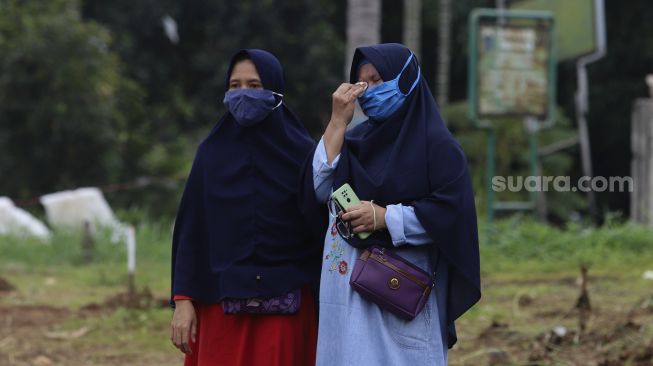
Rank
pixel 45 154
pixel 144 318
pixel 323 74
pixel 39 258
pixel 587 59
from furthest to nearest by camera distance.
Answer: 1. pixel 323 74
2. pixel 45 154
3. pixel 587 59
4. pixel 39 258
5. pixel 144 318

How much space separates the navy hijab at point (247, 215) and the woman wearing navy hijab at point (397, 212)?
13.1 inches

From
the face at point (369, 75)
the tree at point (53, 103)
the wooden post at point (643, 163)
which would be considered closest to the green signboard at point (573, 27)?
the wooden post at point (643, 163)

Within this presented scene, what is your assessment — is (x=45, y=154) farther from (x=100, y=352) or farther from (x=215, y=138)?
(x=215, y=138)

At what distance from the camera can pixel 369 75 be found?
3.78 meters

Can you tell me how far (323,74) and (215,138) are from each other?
19.6m

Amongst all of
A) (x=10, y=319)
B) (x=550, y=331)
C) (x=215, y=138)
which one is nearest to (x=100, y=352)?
(x=10, y=319)

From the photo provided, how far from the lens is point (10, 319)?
8.41 metres

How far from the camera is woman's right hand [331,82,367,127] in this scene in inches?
148

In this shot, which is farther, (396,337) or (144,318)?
(144,318)

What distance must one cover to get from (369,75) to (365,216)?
17.3 inches

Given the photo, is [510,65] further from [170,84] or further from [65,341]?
[170,84]

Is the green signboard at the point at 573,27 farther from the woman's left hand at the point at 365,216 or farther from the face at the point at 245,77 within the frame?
the woman's left hand at the point at 365,216

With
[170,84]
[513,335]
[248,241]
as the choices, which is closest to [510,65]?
[513,335]

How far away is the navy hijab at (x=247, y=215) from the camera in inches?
162
